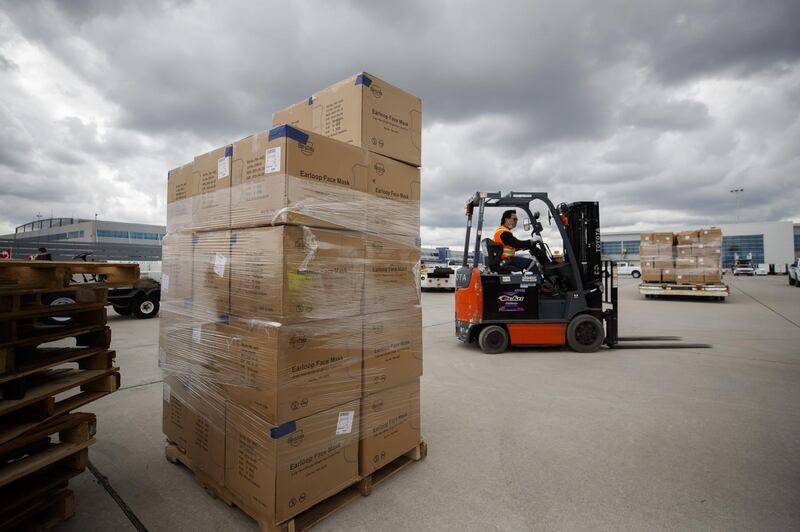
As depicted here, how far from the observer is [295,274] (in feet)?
6.21

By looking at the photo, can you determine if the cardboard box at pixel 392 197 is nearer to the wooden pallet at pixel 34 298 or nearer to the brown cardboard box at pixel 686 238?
the wooden pallet at pixel 34 298

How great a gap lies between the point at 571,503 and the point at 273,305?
1942mm

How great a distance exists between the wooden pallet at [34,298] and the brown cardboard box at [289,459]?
1034mm

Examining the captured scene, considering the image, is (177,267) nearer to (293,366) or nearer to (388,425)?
(293,366)

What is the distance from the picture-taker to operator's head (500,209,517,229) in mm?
5844

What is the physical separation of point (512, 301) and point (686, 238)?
34.9 ft

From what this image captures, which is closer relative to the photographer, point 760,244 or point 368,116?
point 368,116

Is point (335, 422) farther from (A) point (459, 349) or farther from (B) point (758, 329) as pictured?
(B) point (758, 329)

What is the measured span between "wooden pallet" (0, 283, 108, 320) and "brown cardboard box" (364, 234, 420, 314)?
154 centimetres

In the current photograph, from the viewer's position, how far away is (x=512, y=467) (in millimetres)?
2527

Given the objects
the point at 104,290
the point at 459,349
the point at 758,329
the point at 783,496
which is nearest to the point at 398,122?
the point at 104,290

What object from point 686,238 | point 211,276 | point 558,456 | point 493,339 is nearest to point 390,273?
point 211,276

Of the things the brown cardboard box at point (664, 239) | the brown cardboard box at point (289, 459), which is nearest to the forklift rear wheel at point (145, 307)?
the brown cardboard box at point (289, 459)

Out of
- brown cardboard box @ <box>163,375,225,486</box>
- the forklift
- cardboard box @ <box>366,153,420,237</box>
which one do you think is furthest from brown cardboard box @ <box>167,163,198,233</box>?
the forklift
